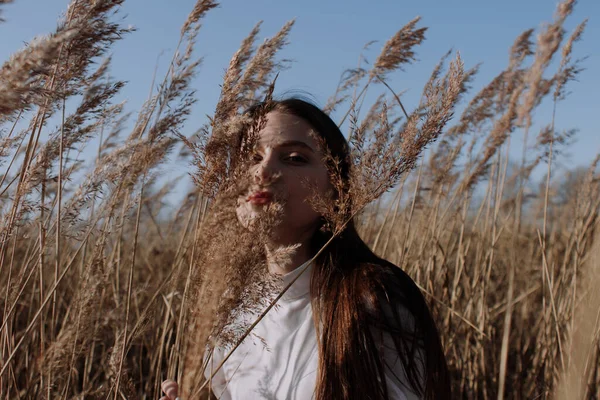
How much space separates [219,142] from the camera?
1.09 m

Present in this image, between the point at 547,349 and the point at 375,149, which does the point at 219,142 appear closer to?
the point at 375,149

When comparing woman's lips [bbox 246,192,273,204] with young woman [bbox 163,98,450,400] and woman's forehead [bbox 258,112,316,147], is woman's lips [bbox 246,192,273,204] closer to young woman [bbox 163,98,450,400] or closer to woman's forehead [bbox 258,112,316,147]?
young woman [bbox 163,98,450,400]

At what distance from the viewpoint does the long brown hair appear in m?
1.31

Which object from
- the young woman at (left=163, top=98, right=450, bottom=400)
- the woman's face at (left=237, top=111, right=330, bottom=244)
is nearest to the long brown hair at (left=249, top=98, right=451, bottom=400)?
the young woman at (left=163, top=98, right=450, bottom=400)

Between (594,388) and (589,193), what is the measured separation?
3.25 feet

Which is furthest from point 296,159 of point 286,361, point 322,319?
point 286,361

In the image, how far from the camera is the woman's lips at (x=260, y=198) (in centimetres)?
133

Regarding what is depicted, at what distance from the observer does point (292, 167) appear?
5.12 ft

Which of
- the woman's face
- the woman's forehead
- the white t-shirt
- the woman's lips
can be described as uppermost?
the woman's forehead

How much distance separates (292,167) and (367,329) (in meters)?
0.51

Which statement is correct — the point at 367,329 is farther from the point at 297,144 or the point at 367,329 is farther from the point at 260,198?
the point at 297,144

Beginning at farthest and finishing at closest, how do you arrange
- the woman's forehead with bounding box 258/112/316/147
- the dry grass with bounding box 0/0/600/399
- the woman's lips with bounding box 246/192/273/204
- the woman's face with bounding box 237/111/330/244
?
the woman's forehead with bounding box 258/112/316/147 → the woman's face with bounding box 237/111/330/244 → the woman's lips with bounding box 246/192/273/204 → the dry grass with bounding box 0/0/600/399

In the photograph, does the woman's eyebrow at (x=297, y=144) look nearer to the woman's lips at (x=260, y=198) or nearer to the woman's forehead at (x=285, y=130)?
the woman's forehead at (x=285, y=130)

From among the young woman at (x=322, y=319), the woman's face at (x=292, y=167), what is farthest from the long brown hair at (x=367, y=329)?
the woman's face at (x=292, y=167)
